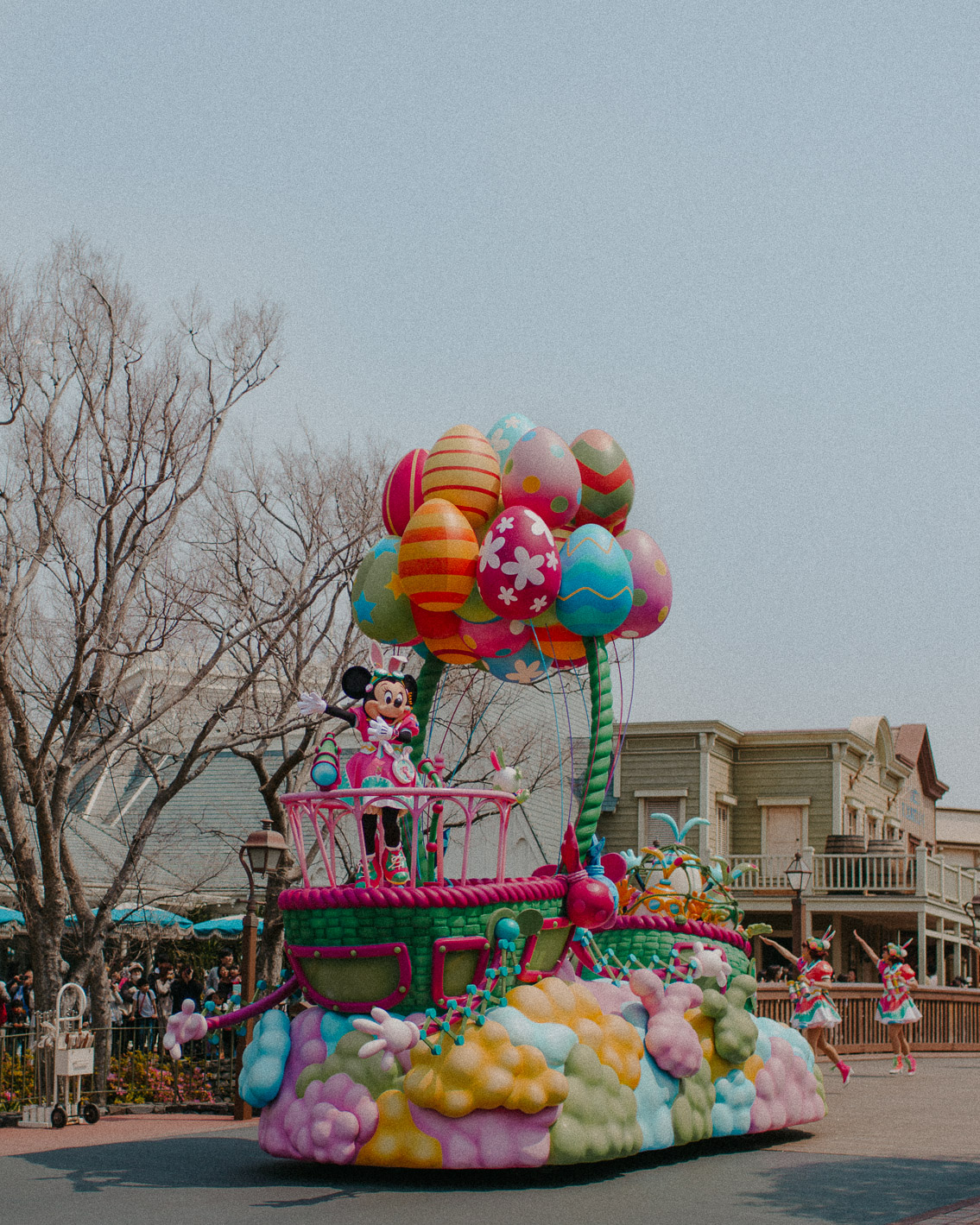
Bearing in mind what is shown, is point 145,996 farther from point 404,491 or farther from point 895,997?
point 404,491

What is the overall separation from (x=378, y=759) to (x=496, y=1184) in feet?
9.68

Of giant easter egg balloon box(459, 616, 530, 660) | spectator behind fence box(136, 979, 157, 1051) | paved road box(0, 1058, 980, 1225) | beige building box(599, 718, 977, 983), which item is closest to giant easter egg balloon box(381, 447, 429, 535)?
giant easter egg balloon box(459, 616, 530, 660)

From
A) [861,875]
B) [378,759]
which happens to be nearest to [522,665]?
[378,759]

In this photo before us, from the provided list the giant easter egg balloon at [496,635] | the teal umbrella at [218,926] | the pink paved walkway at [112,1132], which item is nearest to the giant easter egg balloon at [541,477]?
the giant easter egg balloon at [496,635]

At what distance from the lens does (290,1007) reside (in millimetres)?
17562

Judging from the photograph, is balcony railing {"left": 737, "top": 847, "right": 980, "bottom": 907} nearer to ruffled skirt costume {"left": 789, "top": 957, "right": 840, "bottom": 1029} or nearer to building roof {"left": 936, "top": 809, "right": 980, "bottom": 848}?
ruffled skirt costume {"left": 789, "top": 957, "right": 840, "bottom": 1029}

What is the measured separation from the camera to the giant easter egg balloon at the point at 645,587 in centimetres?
1117

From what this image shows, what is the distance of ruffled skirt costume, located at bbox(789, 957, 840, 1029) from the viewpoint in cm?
1688

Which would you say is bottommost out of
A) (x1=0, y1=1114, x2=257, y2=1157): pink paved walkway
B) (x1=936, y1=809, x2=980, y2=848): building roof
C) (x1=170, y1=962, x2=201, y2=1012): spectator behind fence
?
(x1=0, y1=1114, x2=257, y2=1157): pink paved walkway

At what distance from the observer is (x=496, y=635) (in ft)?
35.7

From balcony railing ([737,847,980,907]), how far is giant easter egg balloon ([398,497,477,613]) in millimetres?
19429

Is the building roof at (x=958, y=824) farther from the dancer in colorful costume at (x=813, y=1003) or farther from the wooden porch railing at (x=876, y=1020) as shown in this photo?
the dancer in colorful costume at (x=813, y=1003)

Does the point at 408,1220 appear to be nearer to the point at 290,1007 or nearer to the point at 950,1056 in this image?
the point at 290,1007

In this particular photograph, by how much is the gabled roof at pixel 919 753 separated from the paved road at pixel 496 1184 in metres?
26.6
